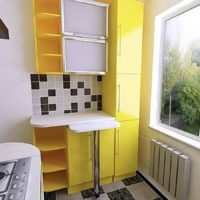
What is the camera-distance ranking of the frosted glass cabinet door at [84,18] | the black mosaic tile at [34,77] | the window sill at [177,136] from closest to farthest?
1. the window sill at [177,136]
2. the frosted glass cabinet door at [84,18]
3. the black mosaic tile at [34,77]

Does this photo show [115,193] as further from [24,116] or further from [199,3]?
[199,3]

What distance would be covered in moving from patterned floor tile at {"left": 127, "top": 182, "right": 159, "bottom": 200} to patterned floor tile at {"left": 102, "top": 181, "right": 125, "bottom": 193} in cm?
10

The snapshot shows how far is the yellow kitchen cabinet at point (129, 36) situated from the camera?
67.7 inches

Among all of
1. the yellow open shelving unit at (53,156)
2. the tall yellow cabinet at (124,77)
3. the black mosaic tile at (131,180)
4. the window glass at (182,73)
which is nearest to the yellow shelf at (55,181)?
the yellow open shelving unit at (53,156)

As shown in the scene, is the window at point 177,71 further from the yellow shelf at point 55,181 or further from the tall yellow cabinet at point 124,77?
the yellow shelf at point 55,181

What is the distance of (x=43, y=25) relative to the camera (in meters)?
1.77

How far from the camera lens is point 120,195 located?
5.86 ft

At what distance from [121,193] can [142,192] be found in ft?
0.82

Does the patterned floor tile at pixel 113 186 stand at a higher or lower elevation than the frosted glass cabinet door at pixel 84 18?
lower

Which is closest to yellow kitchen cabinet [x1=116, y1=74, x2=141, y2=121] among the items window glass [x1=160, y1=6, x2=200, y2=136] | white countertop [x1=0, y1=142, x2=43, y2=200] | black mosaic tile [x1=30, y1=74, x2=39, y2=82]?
window glass [x1=160, y1=6, x2=200, y2=136]

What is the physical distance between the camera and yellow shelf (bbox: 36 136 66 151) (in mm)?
1663

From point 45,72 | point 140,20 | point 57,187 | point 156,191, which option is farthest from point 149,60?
point 57,187

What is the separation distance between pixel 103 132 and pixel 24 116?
93cm

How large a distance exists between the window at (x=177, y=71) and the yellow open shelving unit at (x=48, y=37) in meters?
1.14
